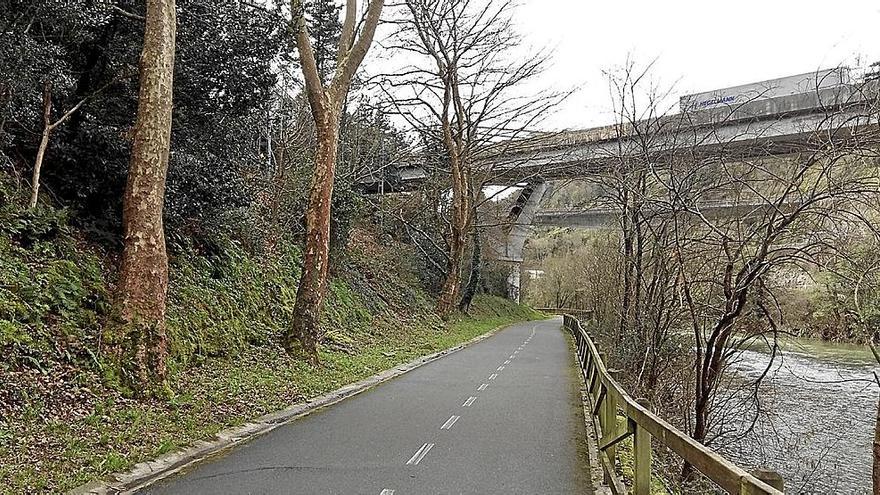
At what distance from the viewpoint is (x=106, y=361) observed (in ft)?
27.7

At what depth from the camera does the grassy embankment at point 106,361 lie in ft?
21.7

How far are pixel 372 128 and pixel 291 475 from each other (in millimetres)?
25493

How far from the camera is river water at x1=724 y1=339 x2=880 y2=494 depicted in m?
12.1

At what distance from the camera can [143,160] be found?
900 centimetres

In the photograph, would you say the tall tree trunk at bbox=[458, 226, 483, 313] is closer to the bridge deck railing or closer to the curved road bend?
the curved road bend

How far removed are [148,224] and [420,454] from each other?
4577 millimetres

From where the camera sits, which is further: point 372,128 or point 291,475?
point 372,128

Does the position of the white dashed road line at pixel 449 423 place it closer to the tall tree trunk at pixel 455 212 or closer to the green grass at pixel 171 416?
the green grass at pixel 171 416

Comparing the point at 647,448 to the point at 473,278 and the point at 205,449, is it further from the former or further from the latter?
the point at 473,278

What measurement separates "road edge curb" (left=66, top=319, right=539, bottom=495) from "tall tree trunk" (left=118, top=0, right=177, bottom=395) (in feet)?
4.29

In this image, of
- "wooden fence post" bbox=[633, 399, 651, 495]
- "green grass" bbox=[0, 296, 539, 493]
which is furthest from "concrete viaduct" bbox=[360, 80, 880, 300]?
"green grass" bbox=[0, 296, 539, 493]

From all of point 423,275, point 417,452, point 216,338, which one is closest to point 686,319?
point 417,452

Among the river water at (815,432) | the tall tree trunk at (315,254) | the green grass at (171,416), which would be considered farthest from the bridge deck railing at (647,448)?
the tall tree trunk at (315,254)

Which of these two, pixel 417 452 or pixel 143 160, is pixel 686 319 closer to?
pixel 417 452
